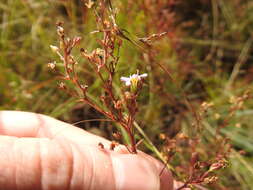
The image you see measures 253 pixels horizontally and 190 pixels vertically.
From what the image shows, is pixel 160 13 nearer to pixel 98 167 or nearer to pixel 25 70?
pixel 25 70

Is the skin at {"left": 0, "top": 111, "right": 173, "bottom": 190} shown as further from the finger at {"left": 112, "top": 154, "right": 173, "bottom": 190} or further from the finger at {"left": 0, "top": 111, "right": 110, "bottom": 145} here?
the finger at {"left": 0, "top": 111, "right": 110, "bottom": 145}

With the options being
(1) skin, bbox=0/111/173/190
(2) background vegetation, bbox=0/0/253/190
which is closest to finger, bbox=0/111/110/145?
(1) skin, bbox=0/111/173/190

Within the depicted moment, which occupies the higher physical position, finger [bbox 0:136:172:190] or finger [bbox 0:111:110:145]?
finger [bbox 0:111:110:145]

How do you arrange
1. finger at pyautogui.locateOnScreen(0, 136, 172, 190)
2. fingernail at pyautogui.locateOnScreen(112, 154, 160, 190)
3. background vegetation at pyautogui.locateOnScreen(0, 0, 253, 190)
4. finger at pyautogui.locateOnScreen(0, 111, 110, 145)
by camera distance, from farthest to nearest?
background vegetation at pyautogui.locateOnScreen(0, 0, 253, 190), finger at pyautogui.locateOnScreen(0, 111, 110, 145), fingernail at pyautogui.locateOnScreen(112, 154, 160, 190), finger at pyautogui.locateOnScreen(0, 136, 172, 190)

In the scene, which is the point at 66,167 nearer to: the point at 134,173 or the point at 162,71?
the point at 134,173

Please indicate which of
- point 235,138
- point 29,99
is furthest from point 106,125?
point 235,138
